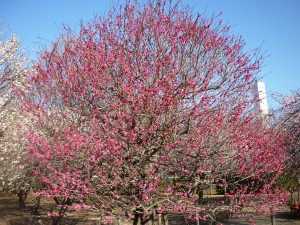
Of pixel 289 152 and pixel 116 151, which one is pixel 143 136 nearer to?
pixel 116 151

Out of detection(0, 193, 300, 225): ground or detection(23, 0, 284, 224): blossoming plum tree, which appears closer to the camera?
detection(23, 0, 284, 224): blossoming plum tree

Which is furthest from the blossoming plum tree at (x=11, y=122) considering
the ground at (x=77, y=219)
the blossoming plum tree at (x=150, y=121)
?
the blossoming plum tree at (x=150, y=121)

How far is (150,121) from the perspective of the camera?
20.8 feet

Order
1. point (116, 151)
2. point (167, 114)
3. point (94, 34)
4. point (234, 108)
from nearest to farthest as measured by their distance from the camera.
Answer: point (116, 151), point (167, 114), point (234, 108), point (94, 34)

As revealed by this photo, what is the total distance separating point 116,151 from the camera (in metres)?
5.98

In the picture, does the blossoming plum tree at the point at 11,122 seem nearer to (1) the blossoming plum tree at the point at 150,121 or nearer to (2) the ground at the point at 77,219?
(2) the ground at the point at 77,219

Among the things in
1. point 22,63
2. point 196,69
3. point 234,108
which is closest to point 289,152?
point 234,108

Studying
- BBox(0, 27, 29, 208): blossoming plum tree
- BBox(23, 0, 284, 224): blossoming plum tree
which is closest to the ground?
BBox(0, 27, 29, 208): blossoming plum tree

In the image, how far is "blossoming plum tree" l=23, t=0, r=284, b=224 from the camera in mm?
6109

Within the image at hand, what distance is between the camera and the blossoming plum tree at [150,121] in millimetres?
6109

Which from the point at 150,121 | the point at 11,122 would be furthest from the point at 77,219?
the point at 150,121

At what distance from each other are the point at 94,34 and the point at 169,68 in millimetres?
2707

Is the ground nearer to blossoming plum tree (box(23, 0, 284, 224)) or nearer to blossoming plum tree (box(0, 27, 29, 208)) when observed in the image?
blossoming plum tree (box(0, 27, 29, 208))

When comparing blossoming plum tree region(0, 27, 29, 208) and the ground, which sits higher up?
blossoming plum tree region(0, 27, 29, 208)
